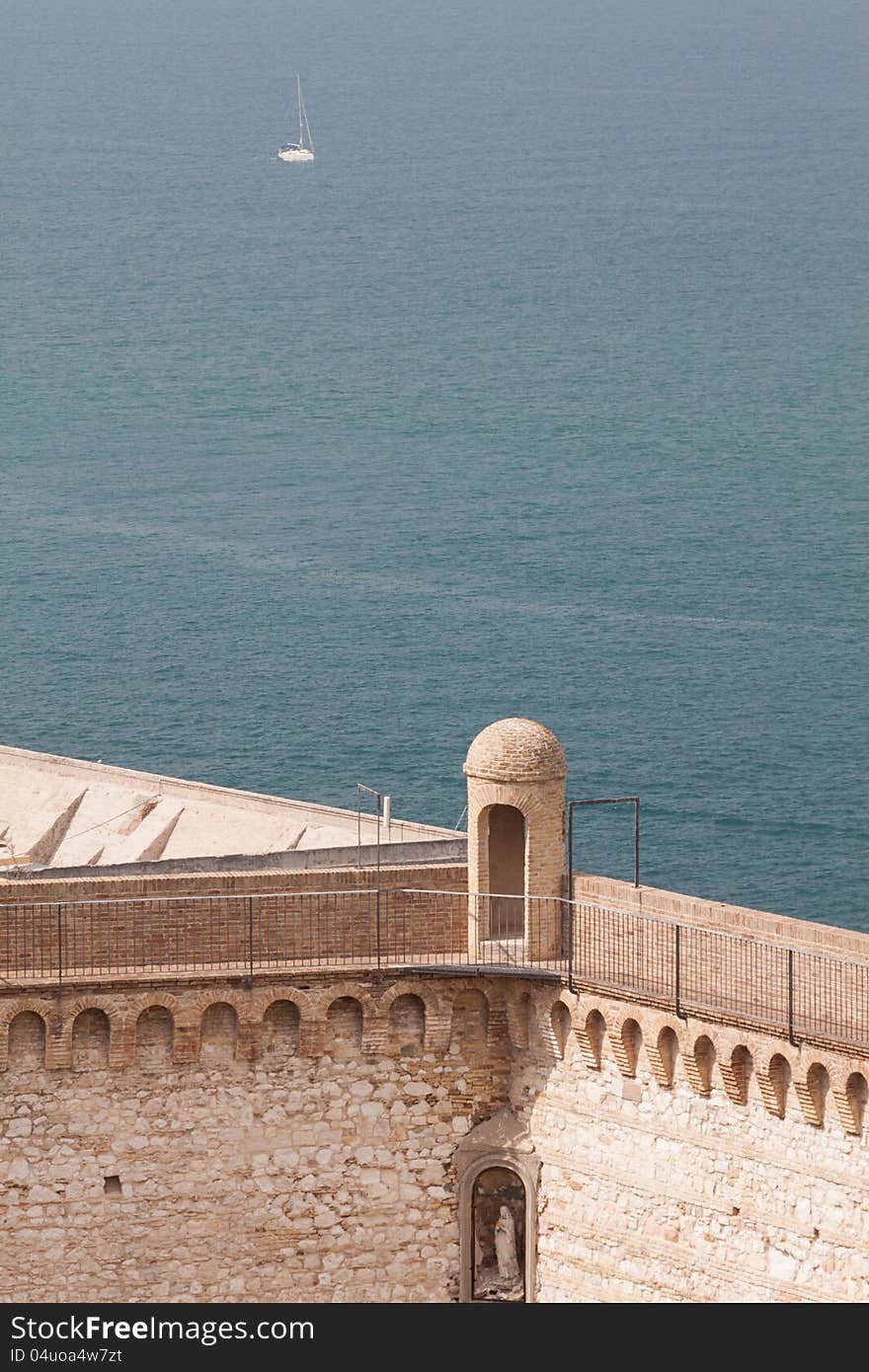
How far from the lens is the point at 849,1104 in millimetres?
44281

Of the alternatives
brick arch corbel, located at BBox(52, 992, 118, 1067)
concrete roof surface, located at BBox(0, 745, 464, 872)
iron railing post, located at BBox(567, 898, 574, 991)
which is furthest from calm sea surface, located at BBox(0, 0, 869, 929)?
brick arch corbel, located at BBox(52, 992, 118, 1067)

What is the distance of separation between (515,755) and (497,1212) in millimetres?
8161

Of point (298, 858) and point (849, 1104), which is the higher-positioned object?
point (298, 858)

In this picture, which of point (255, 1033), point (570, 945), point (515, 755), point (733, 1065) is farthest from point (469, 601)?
point (733, 1065)

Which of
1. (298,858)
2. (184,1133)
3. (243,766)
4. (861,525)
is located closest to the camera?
(184,1133)

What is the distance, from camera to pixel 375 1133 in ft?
157

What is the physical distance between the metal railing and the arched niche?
10.1 feet

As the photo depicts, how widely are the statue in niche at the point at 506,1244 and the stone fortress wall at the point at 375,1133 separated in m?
0.48

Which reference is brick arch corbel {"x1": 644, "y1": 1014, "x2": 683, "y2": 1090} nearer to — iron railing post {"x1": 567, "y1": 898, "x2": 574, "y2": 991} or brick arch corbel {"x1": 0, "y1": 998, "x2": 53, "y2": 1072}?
iron railing post {"x1": 567, "y1": 898, "x2": 574, "y2": 991}

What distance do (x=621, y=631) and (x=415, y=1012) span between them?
306 ft

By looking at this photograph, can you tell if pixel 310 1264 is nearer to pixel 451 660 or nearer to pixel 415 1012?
pixel 415 1012

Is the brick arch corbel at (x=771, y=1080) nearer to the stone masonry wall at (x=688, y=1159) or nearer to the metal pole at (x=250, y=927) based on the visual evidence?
the stone masonry wall at (x=688, y=1159)

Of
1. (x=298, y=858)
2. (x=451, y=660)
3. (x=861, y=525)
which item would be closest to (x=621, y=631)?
(x=451, y=660)

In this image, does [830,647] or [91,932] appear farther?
[830,647]
